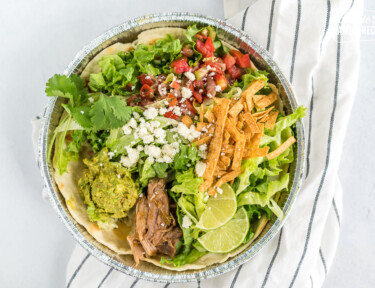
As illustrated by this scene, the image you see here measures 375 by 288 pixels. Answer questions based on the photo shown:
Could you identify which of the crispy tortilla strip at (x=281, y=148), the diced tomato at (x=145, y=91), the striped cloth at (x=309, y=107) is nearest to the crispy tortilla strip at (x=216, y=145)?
the crispy tortilla strip at (x=281, y=148)

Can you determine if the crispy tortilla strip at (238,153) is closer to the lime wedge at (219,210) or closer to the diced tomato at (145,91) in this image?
A: the lime wedge at (219,210)

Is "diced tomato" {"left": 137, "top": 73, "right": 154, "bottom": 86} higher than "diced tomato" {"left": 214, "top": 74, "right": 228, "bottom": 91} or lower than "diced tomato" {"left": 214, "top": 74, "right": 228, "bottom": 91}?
higher

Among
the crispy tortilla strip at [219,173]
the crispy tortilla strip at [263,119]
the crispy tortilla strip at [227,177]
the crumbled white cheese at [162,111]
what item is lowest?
the crispy tortilla strip at [227,177]

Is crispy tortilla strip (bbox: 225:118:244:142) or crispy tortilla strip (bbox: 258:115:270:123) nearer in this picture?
crispy tortilla strip (bbox: 225:118:244:142)

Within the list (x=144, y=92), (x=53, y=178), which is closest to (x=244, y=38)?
(x=144, y=92)

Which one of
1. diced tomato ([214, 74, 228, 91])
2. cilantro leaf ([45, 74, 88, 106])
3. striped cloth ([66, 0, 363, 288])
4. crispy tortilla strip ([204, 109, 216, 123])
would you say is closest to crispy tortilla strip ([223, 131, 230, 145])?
crispy tortilla strip ([204, 109, 216, 123])

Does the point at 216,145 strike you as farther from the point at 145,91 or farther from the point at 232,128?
the point at 145,91

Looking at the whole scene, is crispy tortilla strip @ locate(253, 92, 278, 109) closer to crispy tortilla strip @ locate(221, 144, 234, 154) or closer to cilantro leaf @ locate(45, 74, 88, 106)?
crispy tortilla strip @ locate(221, 144, 234, 154)
